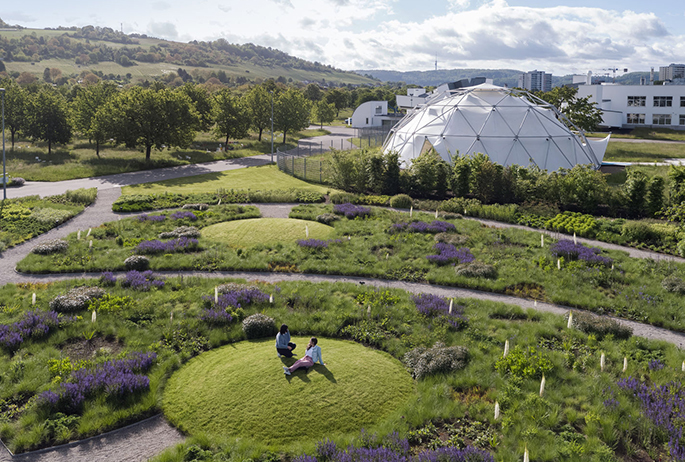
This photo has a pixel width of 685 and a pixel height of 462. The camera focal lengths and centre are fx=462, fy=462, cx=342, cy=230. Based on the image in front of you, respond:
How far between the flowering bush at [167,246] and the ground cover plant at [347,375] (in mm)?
4881

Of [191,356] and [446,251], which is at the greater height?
[446,251]

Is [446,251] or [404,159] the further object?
[404,159]

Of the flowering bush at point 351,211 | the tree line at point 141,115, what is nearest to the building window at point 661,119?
the tree line at point 141,115

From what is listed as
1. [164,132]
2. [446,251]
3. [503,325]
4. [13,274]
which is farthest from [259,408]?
[164,132]

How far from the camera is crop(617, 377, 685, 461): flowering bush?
8396 mm

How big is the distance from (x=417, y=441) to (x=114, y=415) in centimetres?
606

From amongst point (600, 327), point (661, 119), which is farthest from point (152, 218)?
point (661, 119)

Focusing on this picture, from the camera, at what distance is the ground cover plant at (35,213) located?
74.9 feet

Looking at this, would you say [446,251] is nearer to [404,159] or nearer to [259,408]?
[259,408]

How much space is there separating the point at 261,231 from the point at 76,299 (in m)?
9.72

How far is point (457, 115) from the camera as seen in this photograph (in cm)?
3962

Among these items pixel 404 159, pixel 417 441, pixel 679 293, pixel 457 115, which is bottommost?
pixel 417 441

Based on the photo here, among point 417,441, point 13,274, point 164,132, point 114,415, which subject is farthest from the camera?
point 164,132

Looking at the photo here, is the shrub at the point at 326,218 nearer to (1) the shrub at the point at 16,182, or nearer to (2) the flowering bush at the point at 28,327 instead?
(2) the flowering bush at the point at 28,327
